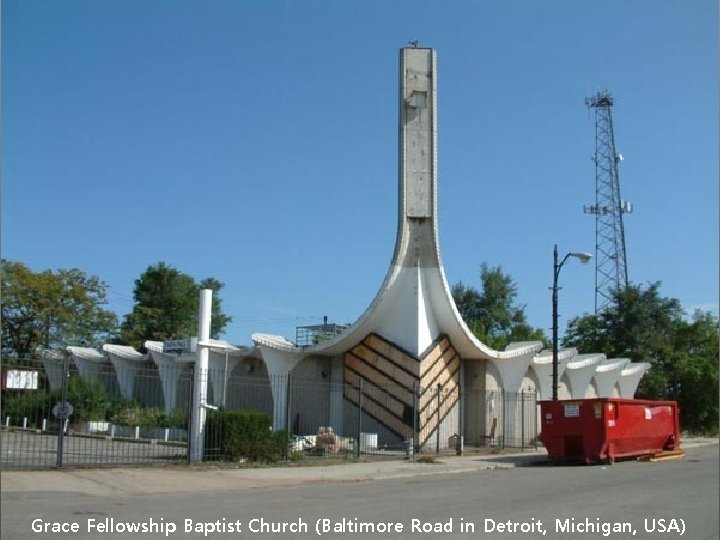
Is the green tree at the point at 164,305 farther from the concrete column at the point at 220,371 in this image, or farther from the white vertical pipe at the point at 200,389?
the white vertical pipe at the point at 200,389

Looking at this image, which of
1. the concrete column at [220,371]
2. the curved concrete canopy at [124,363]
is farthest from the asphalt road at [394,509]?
the curved concrete canopy at [124,363]

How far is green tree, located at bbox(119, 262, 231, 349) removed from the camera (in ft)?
227

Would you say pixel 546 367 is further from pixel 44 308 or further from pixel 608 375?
pixel 44 308

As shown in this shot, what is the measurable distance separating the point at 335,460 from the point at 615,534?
13966 mm

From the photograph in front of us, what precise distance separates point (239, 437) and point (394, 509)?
369 inches

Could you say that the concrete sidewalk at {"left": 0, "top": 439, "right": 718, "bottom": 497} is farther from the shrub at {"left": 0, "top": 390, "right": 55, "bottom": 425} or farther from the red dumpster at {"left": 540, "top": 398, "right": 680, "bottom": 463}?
the shrub at {"left": 0, "top": 390, "right": 55, "bottom": 425}

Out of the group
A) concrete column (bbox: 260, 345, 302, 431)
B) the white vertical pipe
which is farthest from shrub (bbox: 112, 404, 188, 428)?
the white vertical pipe

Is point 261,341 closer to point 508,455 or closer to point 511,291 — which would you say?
point 508,455

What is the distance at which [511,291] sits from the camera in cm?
7894

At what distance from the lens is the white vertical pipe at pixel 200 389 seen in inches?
827

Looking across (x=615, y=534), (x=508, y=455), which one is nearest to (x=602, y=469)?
(x=508, y=455)

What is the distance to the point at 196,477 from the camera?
59.0ft

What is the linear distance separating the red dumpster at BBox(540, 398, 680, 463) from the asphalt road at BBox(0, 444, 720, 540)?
19.4ft

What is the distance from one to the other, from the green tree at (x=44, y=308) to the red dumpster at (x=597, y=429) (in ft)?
120
